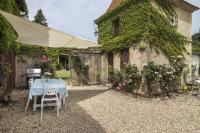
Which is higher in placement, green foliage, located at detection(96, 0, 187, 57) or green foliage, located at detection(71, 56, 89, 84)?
green foliage, located at detection(96, 0, 187, 57)

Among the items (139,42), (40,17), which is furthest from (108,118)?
(40,17)

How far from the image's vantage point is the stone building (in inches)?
468

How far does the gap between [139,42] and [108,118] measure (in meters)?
6.12

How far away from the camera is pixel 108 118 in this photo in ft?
23.1

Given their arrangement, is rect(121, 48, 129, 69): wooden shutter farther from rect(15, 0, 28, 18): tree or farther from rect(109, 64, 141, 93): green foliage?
rect(15, 0, 28, 18): tree

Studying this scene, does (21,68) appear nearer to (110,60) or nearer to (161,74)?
(110,60)

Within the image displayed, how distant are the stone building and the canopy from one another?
432cm

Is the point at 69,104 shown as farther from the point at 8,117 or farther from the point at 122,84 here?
the point at 122,84

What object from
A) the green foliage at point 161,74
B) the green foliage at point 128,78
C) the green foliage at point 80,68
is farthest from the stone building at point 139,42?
the green foliage at point 80,68

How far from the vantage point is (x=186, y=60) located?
560 inches

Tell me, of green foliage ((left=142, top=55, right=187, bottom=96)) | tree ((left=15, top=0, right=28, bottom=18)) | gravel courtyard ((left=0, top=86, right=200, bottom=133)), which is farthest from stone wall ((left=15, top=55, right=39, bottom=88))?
green foliage ((left=142, top=55, right=187, bottom=96))

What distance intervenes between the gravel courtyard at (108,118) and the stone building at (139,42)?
318 centimetres

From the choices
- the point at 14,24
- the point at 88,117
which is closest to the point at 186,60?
the point at 88,117

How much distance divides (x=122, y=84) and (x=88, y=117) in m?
6.03
